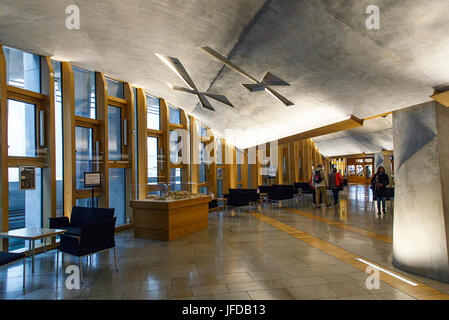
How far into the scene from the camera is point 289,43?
13.9ft

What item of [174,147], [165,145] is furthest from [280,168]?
[165,145]

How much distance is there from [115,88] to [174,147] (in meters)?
3.06

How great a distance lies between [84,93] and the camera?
296 inches

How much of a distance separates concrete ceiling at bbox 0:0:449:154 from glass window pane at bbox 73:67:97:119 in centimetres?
52

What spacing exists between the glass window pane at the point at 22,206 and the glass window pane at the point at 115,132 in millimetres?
2255

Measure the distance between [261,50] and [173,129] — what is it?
648cm

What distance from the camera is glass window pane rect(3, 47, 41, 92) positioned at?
5715mm

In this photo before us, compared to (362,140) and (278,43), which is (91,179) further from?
(362,140)

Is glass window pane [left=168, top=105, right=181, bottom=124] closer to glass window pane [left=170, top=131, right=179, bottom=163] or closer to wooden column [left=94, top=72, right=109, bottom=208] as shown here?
glass window pane [left=170, top=131, right=179, bottom=163]

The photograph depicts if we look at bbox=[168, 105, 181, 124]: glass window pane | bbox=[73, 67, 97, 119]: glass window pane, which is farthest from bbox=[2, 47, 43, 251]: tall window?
bbox=[168, 105, 181, 124]: glass window pane

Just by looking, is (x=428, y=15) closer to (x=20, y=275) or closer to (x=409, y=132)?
(x=409, y=132)

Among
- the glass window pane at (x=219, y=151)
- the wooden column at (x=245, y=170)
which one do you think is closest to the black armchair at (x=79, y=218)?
the glass window pane at (x=219, y=151)

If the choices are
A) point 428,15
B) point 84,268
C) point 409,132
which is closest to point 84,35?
point 84,268

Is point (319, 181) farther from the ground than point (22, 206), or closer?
farther from the ground
